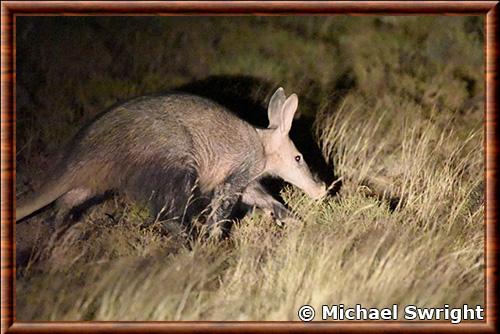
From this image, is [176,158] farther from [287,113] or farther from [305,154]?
[305,154]

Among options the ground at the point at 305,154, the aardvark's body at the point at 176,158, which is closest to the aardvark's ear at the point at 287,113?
the aardvark's body at the point at 176,158

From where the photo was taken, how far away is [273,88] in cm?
977

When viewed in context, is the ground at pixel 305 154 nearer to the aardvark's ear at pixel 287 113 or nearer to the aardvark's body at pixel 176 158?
the aardvark's body at pixel 176 158

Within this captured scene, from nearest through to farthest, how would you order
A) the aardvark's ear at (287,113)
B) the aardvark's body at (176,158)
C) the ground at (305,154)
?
the ground at (305,154)
the aardvark's body at (176,158)
the aardvark's ear at (287,113)

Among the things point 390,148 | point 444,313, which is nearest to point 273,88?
point 390,148

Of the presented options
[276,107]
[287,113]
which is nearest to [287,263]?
[287,113]

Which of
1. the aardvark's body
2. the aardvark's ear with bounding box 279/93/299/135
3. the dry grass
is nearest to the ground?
the dry grass

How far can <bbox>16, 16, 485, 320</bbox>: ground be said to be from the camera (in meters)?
5.54

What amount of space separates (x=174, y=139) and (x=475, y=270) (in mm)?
2839

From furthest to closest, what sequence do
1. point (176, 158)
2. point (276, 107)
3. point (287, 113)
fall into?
point (276, 107) < point (287, 113) < point (176, 158)

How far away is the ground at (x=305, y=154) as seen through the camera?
5543 millimetres

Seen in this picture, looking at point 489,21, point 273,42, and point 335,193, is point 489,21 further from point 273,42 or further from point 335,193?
point 273,42

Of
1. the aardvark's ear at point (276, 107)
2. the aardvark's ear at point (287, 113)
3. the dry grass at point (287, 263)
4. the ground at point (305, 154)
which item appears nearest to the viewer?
the dry grass at point (287, 263)

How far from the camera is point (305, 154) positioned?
886cm
